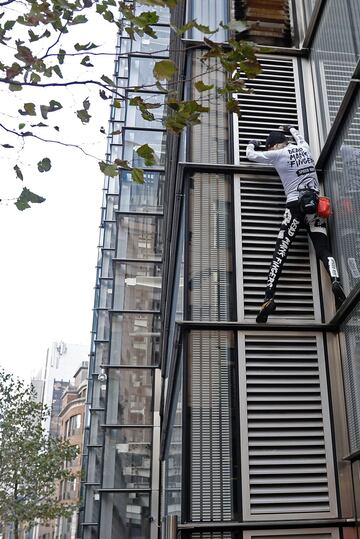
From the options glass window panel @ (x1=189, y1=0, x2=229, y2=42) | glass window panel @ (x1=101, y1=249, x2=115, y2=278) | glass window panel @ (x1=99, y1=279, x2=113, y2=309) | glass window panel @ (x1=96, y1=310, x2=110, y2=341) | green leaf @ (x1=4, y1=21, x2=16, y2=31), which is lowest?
green leaf @ (x1=4, y1=21, x2=16, y2=31)

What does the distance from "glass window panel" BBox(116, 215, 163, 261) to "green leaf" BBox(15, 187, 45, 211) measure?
1285 cm

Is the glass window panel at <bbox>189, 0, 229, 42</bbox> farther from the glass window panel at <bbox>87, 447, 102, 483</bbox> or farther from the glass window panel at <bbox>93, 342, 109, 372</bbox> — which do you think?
the glass window panel at <bbox>93, 342, 109, 372</bbox>

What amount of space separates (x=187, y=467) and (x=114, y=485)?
1003 centimetres

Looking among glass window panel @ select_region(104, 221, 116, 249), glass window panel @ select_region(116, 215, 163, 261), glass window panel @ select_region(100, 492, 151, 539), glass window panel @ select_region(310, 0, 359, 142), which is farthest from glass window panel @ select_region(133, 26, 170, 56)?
glass window panel @ select_region(310, 0, 359, 142)

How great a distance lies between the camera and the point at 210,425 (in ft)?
18.5

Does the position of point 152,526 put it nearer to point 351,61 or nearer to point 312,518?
point 312,518

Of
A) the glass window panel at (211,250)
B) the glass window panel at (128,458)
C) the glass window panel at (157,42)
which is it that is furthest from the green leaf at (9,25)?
the glass window panel at (157,42)

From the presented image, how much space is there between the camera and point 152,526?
14109mm

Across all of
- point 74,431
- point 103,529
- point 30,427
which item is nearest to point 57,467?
point 30,427

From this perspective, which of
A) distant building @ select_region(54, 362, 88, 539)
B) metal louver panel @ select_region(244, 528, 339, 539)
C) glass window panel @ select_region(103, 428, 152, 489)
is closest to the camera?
metal louver panel @ select_region(244, 528, 339, 539)

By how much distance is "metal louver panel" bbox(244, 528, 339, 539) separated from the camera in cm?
529

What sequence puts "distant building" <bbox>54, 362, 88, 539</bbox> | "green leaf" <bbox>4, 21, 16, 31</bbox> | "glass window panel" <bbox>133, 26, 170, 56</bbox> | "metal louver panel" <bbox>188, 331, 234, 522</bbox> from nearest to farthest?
"green leaf" <bbox>4, 21, 16, 31</bbox> < "metal louver panel" <bbox>188, 331, 234, 522</bbox> < "glass window panel" <bbox>133, 26, 170, 56</bbox> < "distant building" <bbox>54, 362, 88, 539</bbox>

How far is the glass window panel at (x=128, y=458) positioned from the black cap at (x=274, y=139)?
9.74m

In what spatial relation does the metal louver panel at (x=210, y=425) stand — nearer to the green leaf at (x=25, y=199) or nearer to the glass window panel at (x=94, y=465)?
the green leaf at (x=25, y=199)
